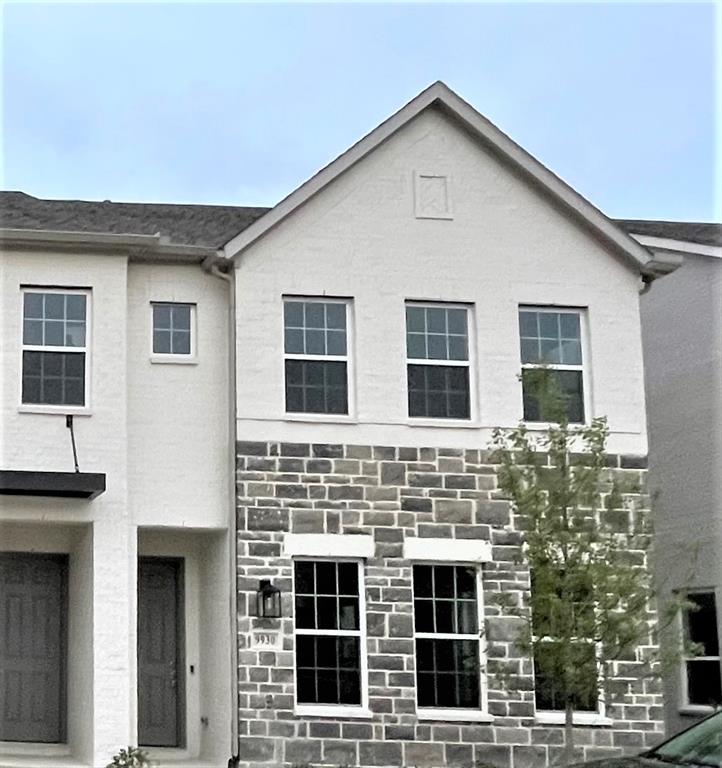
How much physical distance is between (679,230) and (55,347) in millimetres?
9961

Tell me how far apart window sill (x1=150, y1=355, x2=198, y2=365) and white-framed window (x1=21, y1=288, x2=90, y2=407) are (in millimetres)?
795

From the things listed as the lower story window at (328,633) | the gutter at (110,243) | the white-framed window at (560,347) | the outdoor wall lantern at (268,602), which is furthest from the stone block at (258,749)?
the gutter at (110,243)

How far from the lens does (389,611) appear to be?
1806cm

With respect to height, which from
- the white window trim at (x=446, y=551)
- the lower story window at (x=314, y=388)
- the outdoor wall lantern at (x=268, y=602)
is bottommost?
the outdoor wall lantern at (x=268, y=602)

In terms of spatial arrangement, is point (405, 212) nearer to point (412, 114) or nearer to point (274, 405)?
point (412, 114)

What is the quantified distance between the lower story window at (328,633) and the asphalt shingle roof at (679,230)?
714cm

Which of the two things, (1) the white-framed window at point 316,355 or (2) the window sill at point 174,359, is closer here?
(2) the window sill at point 174,359

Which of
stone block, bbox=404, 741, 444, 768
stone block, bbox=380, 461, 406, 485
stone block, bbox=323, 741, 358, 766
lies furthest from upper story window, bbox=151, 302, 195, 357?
stone block, bbox=404, 741, 444, 768

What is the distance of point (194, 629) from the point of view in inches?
745

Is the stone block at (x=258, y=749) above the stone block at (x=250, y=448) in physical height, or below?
below

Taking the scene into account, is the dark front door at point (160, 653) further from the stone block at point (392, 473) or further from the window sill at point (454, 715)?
the window sill at point (454, 715)

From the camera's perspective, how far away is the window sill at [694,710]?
21.0 m

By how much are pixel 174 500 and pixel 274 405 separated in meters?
1.57

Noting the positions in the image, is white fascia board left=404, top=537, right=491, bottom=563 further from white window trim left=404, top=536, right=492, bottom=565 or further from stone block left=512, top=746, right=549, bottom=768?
stone block left=512, top=746, right=549, bottom=768
